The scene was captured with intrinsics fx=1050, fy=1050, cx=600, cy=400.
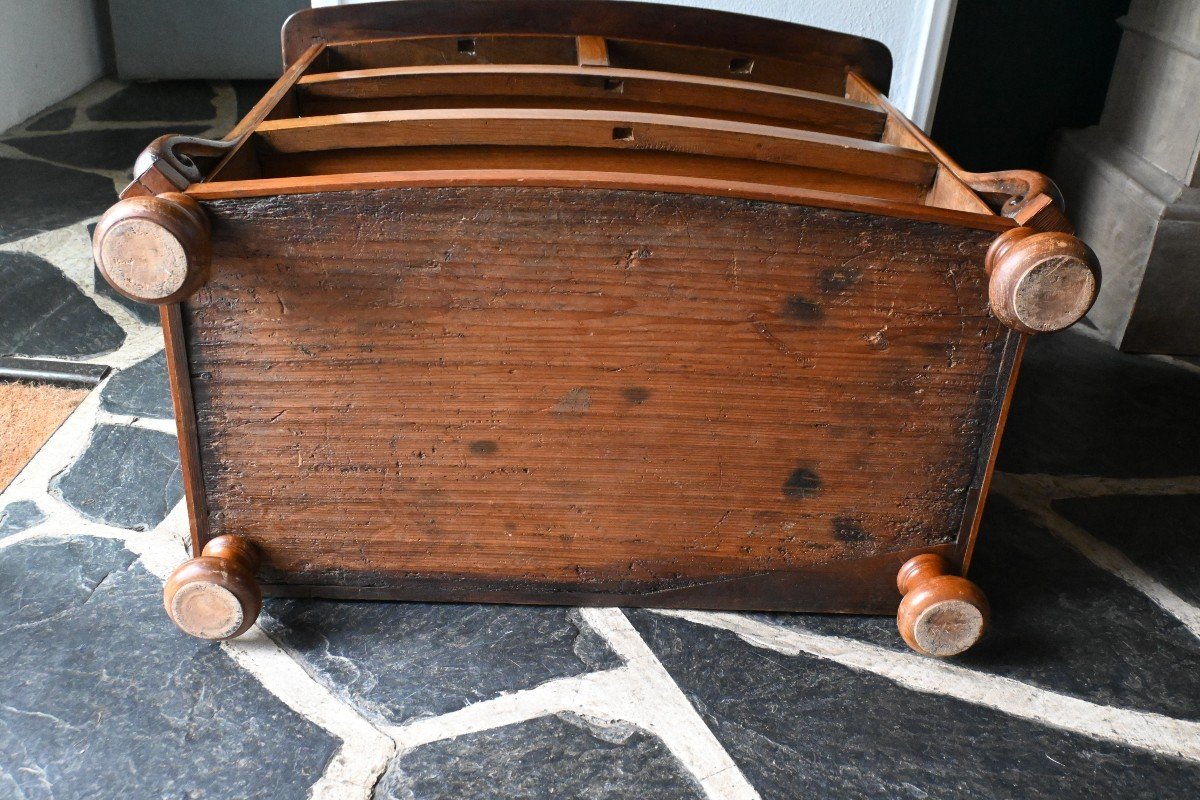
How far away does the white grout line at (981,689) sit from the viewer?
133 centimetres

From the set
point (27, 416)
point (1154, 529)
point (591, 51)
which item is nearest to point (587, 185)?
point (591, 51)

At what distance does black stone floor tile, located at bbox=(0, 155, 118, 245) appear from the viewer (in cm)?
278

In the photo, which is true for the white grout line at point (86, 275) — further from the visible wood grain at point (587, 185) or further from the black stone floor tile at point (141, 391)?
the visible wood grain at point (587, 185)

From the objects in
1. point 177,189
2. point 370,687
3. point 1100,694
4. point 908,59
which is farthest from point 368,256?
point 908,59

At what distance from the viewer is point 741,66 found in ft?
6.77

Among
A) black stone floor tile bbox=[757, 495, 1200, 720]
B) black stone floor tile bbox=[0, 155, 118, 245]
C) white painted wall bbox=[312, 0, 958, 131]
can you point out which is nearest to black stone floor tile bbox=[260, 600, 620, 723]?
black stone floor tile bbox=[757, 495, 1200, 720]

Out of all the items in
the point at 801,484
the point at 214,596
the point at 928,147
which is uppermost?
the point at 928,147

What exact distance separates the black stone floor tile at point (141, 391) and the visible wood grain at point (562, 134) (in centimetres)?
72

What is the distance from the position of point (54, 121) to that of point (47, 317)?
5.36 feet

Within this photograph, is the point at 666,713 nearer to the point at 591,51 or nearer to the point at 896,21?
the point at 591,51

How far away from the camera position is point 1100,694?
1.40 m

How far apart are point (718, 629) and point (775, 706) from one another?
16 centimetres

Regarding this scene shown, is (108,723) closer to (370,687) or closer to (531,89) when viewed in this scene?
(370,687)

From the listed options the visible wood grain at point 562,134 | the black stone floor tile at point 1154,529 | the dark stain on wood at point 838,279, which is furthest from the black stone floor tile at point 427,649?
the black stone floor tile at point 1154,529
